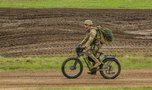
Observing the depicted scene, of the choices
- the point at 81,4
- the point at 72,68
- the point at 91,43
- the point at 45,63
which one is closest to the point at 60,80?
the point at 72,68

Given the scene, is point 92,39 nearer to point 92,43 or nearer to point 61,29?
point 92,43

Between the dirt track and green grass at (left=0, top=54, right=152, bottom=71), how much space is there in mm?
1057

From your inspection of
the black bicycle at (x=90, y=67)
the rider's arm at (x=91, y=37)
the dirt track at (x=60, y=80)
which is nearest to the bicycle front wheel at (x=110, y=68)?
the black bicycle at (x=90, y=67)

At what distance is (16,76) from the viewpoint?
16.6 meters

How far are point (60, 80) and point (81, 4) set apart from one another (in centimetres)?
2575

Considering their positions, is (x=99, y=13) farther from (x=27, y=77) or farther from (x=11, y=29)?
(x=27, y=77)

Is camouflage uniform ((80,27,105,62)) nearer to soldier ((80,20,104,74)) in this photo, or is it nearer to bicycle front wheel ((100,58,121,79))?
soldier ((80,20,104,74))

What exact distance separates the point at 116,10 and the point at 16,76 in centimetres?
2079

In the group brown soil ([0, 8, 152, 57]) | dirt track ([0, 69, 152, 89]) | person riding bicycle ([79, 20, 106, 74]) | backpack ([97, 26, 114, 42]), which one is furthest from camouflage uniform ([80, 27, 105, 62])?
brown soil ([0, 8, 152, 57])

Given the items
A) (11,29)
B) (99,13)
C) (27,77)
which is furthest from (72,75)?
(99,13)

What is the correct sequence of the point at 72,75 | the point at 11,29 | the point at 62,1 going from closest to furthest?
1. the point at 72,75
2. the point at 11,29
3. the point at 62,1

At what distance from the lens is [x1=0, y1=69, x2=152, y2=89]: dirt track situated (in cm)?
1527

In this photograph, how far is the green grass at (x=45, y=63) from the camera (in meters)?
18.5

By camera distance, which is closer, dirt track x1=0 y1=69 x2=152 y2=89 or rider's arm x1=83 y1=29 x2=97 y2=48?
dirt track x1=0 y1=69 x2=152 y2=89
